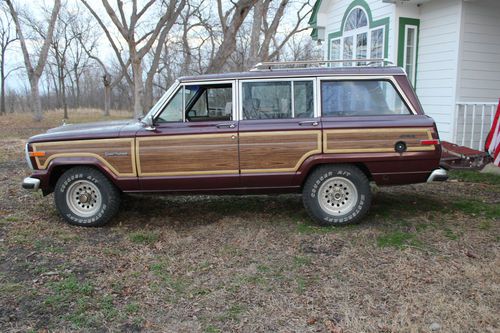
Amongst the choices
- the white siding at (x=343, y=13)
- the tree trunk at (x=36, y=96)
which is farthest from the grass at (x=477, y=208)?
the tree trunk at (x=36, y=96)

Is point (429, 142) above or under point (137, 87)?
under

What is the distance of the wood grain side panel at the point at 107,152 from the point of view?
17.6 feet

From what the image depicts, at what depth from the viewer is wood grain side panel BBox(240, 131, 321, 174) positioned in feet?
17.3

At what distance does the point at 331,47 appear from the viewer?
1331cm

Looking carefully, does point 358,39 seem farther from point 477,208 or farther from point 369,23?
point 477,208

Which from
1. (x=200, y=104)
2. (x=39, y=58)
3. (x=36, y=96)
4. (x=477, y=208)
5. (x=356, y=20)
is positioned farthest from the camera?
(x=36, y=96)

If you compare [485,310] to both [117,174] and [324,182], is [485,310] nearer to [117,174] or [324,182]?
[324,182]

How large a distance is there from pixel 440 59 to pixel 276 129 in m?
6.14

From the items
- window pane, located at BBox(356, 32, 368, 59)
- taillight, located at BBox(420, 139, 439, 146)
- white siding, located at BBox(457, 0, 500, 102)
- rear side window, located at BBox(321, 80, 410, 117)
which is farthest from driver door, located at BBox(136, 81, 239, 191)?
window pane, located at BBox(356, 32, 368, 59)

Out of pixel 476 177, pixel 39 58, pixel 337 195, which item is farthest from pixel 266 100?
pixel 39 58

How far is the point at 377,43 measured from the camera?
36.7 feet

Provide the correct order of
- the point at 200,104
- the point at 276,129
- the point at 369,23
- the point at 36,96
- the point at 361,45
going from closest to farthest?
the point at 276,129, the point at 200,104, the point at 369,23, the point at 361,45, the point at 36,96

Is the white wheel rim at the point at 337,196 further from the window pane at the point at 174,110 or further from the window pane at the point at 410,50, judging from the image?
the window pane at the point at 410,50

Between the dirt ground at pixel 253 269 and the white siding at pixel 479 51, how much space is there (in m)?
3.74
